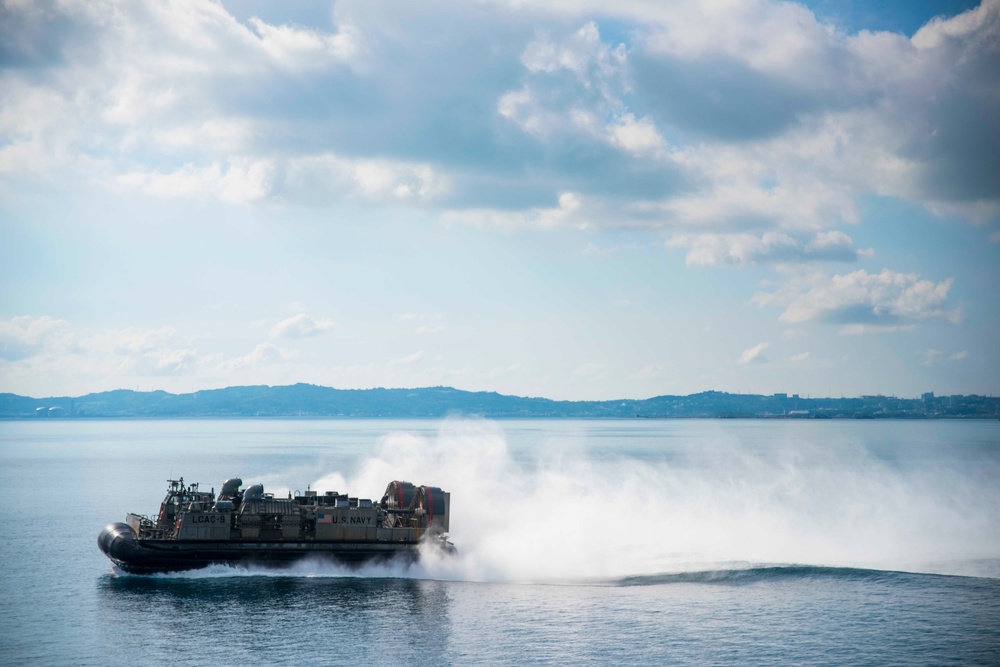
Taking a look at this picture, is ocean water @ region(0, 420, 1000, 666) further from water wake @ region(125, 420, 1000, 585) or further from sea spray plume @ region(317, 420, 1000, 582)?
sea spray plume @ region(317, 420, 1000, 582)

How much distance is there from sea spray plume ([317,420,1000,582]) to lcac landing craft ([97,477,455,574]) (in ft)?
13.3

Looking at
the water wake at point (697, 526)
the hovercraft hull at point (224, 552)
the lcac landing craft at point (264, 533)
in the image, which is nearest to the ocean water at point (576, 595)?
the water wake at point (697, 526)

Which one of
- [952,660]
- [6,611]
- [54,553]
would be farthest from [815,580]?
[54,553]

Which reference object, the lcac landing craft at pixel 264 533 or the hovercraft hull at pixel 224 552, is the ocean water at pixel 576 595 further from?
the lcac landing craft at pixel 264 533

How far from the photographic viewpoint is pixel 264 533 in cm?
7194

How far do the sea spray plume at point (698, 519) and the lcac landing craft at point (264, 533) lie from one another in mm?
4052

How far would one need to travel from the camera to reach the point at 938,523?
307 ft

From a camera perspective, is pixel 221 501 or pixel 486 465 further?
pixel 486 465

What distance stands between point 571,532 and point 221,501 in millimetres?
35491

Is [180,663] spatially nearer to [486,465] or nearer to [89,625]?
[89,625]

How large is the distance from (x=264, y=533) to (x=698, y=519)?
49.9m

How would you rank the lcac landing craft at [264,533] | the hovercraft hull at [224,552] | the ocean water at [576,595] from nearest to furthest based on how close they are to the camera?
the ocean water at [576,595] → the hovercraft hull at [224,552] → the lcac landing craft at [264,533]

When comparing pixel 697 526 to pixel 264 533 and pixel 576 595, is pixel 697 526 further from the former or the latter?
pixel 264 533

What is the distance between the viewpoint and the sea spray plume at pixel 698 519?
2913 inches
